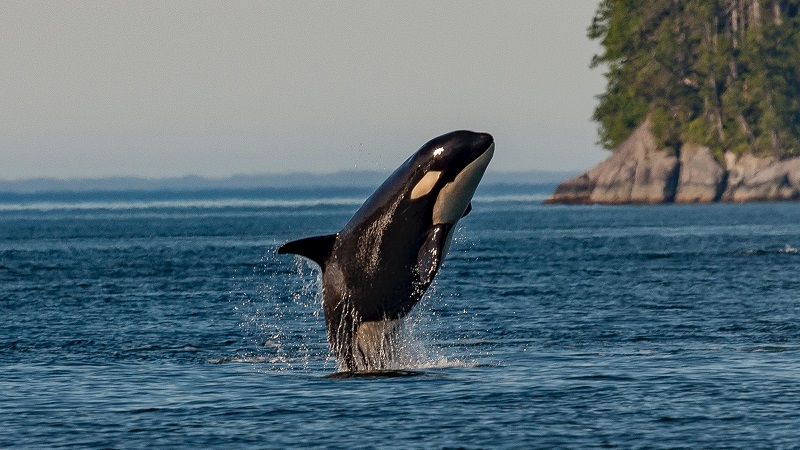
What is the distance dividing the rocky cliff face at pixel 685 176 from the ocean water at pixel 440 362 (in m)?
83.4

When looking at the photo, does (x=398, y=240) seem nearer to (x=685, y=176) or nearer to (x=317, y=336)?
(x=317, y=336)

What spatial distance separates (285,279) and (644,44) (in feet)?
313

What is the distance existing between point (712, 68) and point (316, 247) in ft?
415

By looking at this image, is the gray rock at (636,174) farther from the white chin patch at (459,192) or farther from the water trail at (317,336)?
the white chin patch at (459,192)

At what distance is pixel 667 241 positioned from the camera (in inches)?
3164

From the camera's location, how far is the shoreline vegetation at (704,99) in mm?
141375

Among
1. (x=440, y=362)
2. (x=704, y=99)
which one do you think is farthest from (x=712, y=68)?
(x=440, y=362)

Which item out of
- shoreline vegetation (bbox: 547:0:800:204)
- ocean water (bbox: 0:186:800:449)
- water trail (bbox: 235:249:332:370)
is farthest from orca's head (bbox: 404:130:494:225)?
shoreline vegetation (bbox: 547:0:800:204)

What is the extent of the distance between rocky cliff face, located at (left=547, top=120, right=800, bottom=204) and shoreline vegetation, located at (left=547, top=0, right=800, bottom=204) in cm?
10

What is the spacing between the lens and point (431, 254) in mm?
22000

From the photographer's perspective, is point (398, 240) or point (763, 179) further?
point (763, 179)

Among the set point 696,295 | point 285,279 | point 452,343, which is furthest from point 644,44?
point 452,343

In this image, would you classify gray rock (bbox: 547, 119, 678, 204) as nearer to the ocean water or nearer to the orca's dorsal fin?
the ocean water

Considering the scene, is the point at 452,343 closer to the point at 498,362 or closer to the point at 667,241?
the point at 498,362
